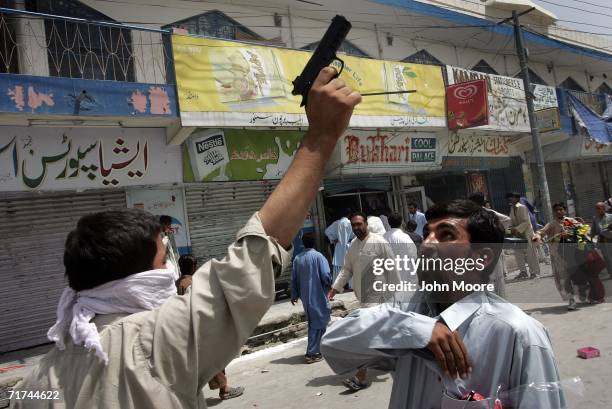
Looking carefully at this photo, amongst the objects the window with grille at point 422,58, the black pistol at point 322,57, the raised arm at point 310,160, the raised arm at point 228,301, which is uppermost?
the window with grille at point 422,58

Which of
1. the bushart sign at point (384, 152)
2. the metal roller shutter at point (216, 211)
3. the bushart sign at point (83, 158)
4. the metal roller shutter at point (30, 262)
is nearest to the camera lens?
the bushart sign at point (83, 158)

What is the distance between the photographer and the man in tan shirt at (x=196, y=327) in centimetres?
103

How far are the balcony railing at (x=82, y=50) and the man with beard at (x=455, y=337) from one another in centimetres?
694

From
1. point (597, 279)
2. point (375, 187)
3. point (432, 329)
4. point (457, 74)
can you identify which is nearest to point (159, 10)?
point (375, 187)

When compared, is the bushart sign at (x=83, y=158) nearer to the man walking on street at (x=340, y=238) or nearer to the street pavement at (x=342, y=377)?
the man walking on street at (x=340, y=238)

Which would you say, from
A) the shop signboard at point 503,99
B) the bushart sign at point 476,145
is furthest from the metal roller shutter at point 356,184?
the shop signboard at point 503,99

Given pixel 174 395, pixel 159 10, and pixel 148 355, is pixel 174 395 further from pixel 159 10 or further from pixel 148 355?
pixel 159 10

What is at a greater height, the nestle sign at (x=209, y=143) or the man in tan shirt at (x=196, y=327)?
the nestle sign at (x=209, y=143)

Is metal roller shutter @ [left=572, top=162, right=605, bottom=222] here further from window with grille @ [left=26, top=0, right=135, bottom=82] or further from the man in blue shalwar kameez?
window with grille @ [left=26, top=0, right=135, bottom=82]

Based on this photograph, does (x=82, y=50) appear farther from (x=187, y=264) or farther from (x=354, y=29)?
(x=354, y=29)

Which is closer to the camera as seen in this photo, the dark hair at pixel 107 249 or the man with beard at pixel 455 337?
the dark hair at pixel 107 249

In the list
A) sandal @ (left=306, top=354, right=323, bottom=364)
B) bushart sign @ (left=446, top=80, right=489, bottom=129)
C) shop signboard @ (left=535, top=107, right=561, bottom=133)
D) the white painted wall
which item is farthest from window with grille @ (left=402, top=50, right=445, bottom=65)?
sandal @ (left=306, top=354, right=323, bottom=364)

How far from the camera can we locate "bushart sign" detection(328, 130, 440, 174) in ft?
35.9

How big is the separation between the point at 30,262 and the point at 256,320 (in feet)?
24.6
